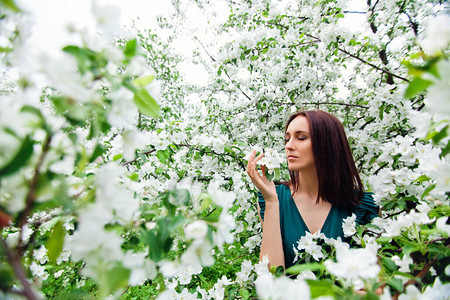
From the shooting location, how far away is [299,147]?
5.58 feet

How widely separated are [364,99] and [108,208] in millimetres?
3227

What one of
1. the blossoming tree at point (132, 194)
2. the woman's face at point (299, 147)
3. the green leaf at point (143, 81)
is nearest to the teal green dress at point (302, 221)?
the blossoming tree at point (132, 194)

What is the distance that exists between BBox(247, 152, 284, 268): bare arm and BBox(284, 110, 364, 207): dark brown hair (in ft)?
1.37

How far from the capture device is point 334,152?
1.74 m

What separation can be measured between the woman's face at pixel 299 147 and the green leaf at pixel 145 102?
1.31 m

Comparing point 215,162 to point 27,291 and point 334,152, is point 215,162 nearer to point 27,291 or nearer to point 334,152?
point 334,152

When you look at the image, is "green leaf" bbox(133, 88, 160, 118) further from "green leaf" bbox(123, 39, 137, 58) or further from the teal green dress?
the teal green dress

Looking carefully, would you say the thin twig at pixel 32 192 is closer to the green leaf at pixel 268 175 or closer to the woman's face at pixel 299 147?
the green leaf at pixel 268 175

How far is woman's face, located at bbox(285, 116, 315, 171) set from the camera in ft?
5.48

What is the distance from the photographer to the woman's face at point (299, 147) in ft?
5.48

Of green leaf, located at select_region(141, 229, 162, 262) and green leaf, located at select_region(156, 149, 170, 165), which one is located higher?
green leaf, located at select_region(156, 149, 170, 165)

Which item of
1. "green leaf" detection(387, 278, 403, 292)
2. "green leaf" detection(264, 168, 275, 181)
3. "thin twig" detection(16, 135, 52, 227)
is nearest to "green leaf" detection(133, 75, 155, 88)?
"thin twig" detection(16, 135, 52, 227)

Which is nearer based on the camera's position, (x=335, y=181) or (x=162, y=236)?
(x=162, y=236)

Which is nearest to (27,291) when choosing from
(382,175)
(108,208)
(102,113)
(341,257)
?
(108,208)
